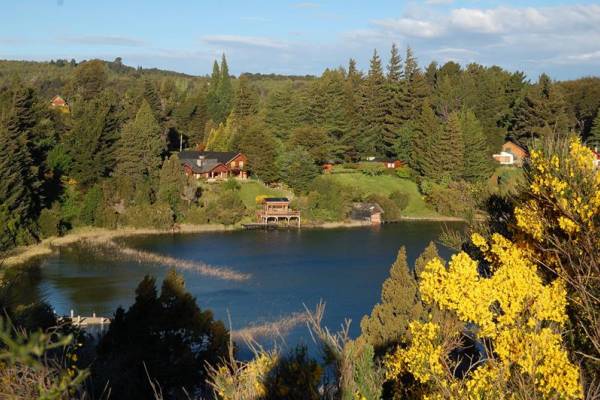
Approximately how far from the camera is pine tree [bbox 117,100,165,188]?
102 ft

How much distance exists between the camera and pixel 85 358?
864 centimetres

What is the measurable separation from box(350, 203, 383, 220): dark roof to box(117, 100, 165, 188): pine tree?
9773mm

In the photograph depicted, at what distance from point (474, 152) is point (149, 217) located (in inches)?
699

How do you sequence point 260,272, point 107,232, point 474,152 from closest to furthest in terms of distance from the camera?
point 260,272 < point 107,232 < point 474,152

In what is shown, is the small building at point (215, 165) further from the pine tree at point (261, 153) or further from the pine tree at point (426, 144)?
the pine tree at point (426, 144)

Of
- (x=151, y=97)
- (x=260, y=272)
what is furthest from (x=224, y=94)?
(x=260, y=272)

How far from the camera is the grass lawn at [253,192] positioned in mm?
33378

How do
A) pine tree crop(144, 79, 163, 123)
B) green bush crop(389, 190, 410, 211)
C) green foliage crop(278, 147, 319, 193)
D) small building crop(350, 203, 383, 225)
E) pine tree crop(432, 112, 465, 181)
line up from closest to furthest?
small building crop(350, 203, 383, 225) < green foliage crop(278, 147, 319, 193) < green bush crop(389, 190, 410, 211) < pine tree crop(432, 112, 465, 181) < pine tree crop(144, 79, 163, 123)

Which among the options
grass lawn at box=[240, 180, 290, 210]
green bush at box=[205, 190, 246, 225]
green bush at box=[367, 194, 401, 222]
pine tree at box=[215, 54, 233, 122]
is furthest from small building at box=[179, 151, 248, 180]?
pine tree at box=[215, 54, 233, 122]

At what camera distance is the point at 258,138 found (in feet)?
118

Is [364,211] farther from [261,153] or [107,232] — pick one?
[107,232]

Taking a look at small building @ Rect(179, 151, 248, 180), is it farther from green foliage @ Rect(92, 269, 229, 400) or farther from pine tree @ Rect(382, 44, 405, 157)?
green foliage @ Rect(92, 269, 229, 400)

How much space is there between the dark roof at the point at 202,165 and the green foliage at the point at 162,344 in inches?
993

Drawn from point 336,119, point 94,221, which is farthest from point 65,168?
point 336,119
